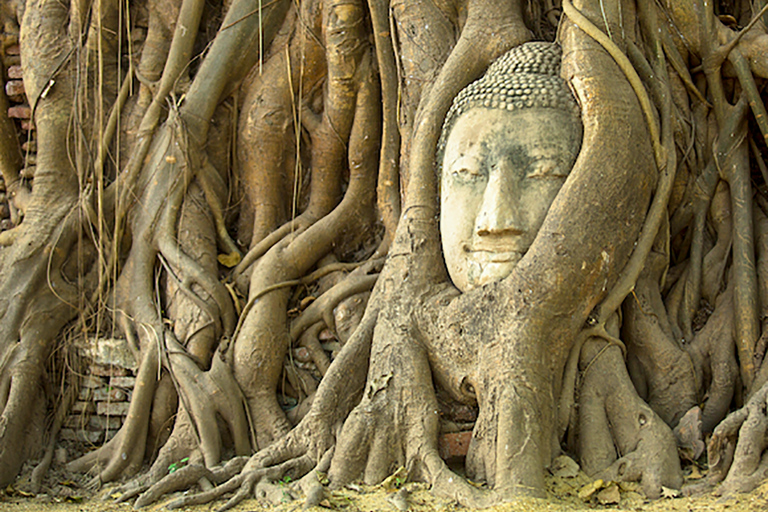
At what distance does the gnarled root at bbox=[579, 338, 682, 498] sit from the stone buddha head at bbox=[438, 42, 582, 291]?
0.55 meters

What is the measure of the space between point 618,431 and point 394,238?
136 cm

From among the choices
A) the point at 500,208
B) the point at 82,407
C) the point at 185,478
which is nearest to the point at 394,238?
the point at 500,208

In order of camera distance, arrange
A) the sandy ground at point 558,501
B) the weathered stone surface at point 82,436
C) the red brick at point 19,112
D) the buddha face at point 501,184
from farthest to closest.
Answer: the red brick at point 19,112 < the weathered stone surface at point 82,436 < the buddha face at point 501,184 < the sandy ground at point 558,501

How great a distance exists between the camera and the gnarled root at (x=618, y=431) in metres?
2.78

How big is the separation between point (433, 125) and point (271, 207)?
1.37 metres

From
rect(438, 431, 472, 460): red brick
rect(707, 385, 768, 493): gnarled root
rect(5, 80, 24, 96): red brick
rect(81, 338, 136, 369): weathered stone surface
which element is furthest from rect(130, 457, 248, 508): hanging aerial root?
rect(5, 80, 24, 96): red brick

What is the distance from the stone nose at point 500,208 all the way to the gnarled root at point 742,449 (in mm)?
1052

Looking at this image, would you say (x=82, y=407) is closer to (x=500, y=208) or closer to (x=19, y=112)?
(x=19, y=112)

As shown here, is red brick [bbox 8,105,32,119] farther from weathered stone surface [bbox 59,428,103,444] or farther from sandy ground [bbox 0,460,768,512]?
sandy ground [bbox 0,460,768,512]

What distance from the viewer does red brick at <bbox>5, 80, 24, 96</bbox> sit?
4875mm

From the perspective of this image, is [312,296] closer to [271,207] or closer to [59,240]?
[271,207]

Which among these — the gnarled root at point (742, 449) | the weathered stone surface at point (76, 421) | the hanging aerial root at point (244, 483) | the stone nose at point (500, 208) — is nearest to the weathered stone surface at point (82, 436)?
the weathered stone surface at point (76, 421)

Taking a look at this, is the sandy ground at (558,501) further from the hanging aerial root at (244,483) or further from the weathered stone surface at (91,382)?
the weathered stone surface at (91,382)

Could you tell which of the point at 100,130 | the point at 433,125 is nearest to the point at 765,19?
the point at 433,125
